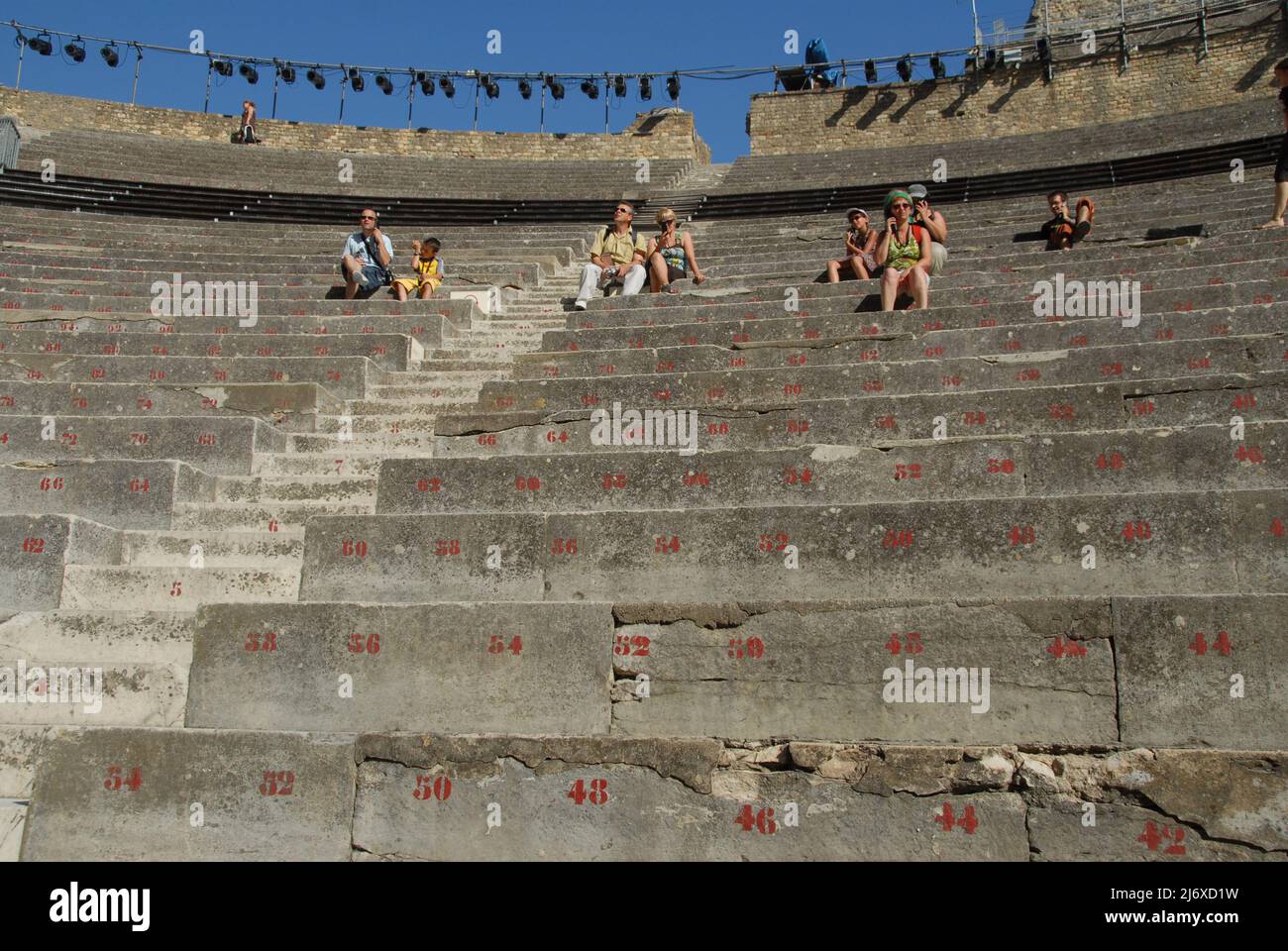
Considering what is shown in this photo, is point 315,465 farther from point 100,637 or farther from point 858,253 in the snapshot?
point 858,253

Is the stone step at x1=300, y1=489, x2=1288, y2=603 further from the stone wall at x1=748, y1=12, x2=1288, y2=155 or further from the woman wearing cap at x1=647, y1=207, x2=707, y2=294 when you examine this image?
the stone wall at x1=748, y1=12, x2=1288, y2=155

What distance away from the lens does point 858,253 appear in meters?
9.20

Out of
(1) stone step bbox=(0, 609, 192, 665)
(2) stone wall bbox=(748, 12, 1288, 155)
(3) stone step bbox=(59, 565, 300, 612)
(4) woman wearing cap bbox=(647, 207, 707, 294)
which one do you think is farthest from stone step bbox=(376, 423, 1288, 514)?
(2) stone wall bbox=(748, 12, 1288, 155)

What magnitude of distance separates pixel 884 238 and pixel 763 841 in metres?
5.79

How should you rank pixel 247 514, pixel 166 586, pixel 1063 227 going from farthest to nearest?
pixel 1063 227 → pixel 247 514 → pixel 166 586

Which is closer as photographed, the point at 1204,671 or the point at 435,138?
the point at 1204,671

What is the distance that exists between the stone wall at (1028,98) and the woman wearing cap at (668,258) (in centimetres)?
1355

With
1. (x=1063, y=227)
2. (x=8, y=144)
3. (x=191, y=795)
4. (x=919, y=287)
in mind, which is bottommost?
(x=191, y=795)

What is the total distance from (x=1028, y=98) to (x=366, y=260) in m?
16.7

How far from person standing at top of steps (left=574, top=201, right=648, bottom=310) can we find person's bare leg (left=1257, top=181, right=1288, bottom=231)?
5.61 meters

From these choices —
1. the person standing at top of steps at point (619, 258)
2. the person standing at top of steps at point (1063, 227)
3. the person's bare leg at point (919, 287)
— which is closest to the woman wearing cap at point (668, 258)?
the person standing at top of steps at point (619, 258)

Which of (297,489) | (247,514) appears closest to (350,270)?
(297,489)

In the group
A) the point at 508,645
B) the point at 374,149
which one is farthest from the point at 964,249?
the point at 374,149

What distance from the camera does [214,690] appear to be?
4.35 meters
